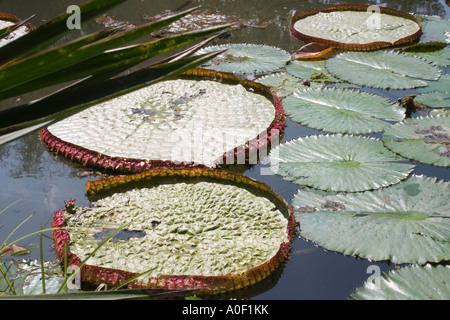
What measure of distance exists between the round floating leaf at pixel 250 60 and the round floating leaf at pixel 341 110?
1.49ft

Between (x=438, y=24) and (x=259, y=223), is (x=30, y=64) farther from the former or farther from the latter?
(x=438, y=24)

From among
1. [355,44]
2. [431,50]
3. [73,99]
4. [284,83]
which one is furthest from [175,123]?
[431,50]

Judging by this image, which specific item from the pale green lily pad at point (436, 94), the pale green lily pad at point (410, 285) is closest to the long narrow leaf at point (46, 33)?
the pale green lily pad at point (410, 285)

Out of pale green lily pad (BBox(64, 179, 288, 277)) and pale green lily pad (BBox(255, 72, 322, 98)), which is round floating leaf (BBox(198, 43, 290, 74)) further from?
pale green lily pad (BBox(64, 179, 288, 277))

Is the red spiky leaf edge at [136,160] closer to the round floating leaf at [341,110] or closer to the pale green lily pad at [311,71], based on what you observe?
the round floating leaf at [341,110]

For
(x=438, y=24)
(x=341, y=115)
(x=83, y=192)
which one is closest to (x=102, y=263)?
(x=83, y=192)

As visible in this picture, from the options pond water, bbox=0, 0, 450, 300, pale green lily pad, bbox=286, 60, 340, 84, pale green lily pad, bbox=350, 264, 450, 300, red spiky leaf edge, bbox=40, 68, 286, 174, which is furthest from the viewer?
pale green lily pad, bbox=286, 60, 340, 84

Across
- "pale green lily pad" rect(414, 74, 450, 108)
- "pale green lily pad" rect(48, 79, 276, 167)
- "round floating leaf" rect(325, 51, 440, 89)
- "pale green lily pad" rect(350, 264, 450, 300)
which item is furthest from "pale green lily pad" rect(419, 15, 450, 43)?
"pale green lily pad" rect(350, 264, 450, 300)

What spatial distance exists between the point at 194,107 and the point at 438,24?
87.3 inches

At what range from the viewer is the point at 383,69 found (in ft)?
9.78

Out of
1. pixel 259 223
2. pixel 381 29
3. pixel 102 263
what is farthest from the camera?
pixel 381 29

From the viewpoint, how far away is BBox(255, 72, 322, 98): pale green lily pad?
2.82m

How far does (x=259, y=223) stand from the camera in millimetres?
1759

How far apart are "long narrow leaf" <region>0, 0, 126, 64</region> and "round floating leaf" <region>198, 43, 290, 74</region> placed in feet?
7.28
